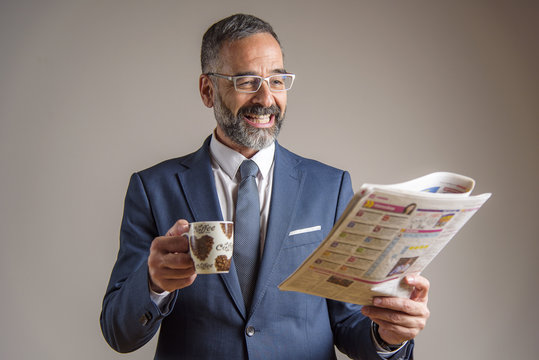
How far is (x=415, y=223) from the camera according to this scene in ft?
3.83

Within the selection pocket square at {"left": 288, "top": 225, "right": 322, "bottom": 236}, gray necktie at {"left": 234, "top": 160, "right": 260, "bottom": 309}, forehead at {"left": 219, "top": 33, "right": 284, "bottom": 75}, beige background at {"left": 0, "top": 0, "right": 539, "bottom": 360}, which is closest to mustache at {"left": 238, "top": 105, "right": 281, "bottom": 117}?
forehead at {"left": 219, "top": 33, "right": 284, "bottom": 75}

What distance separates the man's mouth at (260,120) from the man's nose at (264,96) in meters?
0.05

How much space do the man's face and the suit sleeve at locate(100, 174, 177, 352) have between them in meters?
0.40

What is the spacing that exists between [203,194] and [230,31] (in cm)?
60

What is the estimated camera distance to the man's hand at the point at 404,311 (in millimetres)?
1346

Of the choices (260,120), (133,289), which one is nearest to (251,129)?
(260,120)

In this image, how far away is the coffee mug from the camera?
1.21 m

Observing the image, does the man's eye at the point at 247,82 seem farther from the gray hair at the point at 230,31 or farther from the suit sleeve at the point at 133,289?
the suit sleeve at the point at 133,289

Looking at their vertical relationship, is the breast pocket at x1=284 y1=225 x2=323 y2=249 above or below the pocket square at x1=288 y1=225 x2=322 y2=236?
below

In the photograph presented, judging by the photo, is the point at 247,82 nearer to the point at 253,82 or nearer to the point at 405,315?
the point at 253,82

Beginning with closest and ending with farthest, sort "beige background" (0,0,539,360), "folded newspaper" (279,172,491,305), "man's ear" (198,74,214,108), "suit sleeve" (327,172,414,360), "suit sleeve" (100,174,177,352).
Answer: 1. "folded newspaper" (279,172,491,305)
2. "suit sleeve" (100,174,177,352)
3. "suit sleeve" (327,172,414,360)
4. "man's ear" (198,74,214,108)
5. "beige background" (0,0,539,360)

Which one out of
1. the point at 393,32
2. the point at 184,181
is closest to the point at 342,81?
the point at 393,32

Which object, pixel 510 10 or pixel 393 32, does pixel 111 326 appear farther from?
pixel 510 10

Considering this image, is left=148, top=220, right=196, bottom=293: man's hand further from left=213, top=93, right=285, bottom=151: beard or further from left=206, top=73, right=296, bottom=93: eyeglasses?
left=206, top=73, right=296, bottom=93: eyeglasses
